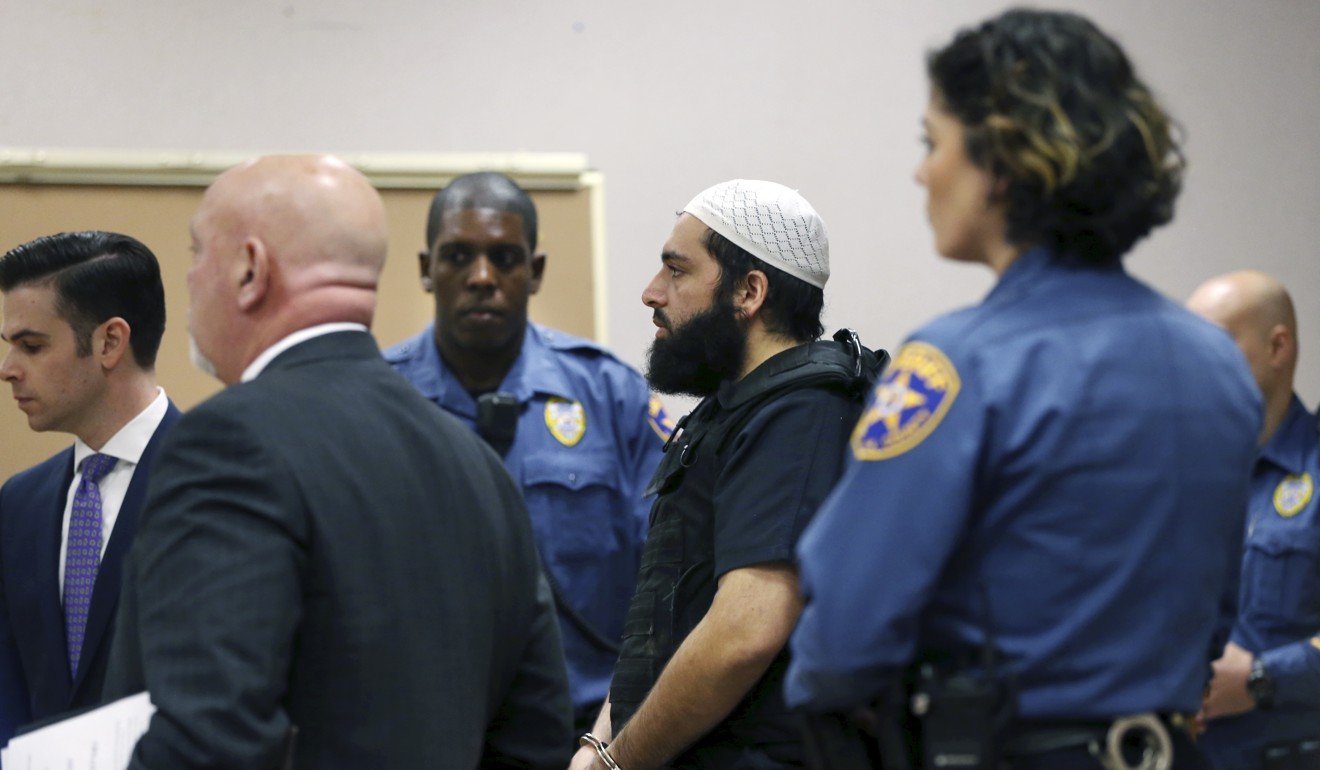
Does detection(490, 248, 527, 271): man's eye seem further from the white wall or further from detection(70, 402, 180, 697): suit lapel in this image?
detection(70, 402, 180, 697): suit lapel

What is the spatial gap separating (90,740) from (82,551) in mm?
811

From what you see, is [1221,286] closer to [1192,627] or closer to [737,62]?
[737,62]

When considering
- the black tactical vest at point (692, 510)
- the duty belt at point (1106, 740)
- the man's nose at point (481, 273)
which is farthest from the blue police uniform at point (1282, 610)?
the man's nose at point (481, 273)

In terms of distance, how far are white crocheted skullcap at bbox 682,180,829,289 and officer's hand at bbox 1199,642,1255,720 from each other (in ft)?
3.16

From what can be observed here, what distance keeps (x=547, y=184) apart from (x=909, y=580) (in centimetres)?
236

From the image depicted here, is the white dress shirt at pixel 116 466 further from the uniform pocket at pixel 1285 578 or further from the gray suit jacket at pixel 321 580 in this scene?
the uniform pocket at pixel 1285 578

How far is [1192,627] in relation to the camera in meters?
1.27

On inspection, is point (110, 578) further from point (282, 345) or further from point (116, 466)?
point (282, 345)

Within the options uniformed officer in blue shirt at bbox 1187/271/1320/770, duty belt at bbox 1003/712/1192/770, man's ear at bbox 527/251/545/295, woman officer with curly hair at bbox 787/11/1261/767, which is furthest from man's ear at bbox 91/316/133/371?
uniformed officer in blue shirt at bbox 1187/271/1320/770

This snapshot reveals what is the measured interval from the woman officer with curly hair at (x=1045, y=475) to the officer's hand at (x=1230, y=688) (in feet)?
3.49

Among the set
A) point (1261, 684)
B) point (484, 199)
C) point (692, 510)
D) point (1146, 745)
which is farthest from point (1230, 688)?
point (484, 199)

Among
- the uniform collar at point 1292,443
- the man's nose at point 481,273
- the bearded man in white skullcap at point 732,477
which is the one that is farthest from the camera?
the man's nose at point 481,273

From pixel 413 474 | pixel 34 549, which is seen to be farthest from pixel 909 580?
pixel 34 549

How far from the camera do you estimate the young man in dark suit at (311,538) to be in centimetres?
124
